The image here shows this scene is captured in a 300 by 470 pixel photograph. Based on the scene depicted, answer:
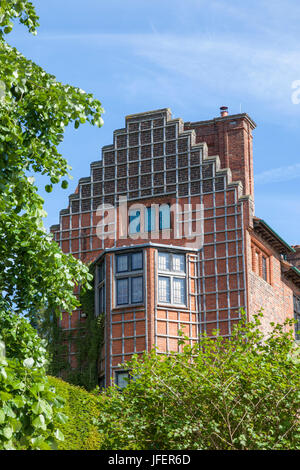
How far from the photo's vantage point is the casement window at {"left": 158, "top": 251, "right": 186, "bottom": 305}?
32.2 metres

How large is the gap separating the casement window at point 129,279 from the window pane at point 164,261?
0.80 metres

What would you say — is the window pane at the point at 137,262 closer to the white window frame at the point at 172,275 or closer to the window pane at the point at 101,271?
the white window frame at the point at 172,275

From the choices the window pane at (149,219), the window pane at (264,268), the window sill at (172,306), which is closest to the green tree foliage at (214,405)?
the window sill at (172,306)

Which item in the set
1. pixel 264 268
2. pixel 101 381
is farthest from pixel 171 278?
pixel 264 268

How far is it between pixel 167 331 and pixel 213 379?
50.0 ft

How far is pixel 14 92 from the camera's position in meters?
12.5

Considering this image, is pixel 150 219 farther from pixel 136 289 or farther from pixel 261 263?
pixel 261 263

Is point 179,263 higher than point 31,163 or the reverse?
higher

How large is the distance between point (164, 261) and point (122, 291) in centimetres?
217

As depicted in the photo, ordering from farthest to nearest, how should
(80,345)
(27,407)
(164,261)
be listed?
(80,345), (164,261), (27,407)

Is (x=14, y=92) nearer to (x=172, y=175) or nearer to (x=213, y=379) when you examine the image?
(x=213, y=379)

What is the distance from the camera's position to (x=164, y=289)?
106 feet
